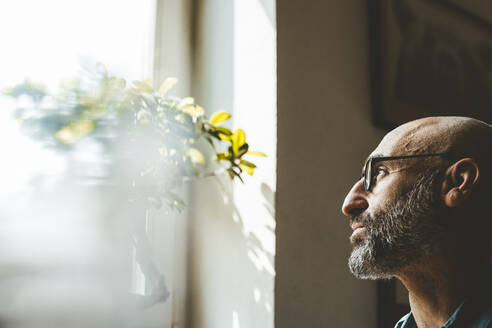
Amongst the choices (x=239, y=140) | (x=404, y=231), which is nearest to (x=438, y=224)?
(x=404, y=231)

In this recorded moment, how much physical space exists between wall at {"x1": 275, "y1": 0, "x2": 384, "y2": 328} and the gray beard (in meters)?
0.36

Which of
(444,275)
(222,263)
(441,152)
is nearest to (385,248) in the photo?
(444,275)

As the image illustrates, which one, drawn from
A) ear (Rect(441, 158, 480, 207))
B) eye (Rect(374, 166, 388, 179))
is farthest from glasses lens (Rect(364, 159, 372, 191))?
ear (Rect(441, 158, 480, 207))

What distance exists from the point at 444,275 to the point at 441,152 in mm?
259

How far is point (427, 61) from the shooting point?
1.89 meters

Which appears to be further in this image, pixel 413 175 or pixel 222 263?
pixel 222 263

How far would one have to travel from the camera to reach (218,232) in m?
1.52

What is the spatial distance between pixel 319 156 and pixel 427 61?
732 millimetres

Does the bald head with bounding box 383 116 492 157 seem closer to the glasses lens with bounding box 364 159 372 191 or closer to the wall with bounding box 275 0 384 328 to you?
the glasses lens with bounding box 364 159 372 191

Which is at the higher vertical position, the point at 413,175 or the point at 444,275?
the point at 413,175

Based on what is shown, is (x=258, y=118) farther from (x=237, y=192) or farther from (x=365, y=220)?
(x=365, y=220)

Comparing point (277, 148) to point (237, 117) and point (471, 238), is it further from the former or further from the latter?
point (471, 238)

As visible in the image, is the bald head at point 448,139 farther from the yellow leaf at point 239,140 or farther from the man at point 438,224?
the yellow leaf at point 239,140

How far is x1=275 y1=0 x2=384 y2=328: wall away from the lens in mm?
1386
